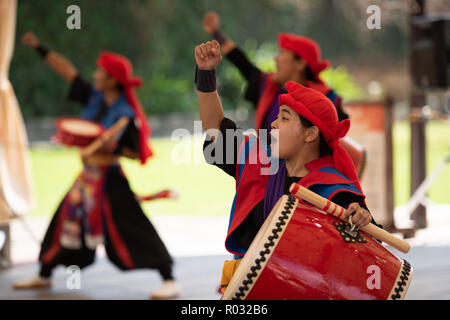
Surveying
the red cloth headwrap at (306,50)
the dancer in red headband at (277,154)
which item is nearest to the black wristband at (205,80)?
the dancer in red headband at (277,154)

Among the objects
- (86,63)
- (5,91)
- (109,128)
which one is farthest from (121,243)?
(86,63)

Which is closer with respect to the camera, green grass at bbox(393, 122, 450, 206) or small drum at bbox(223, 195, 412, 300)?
small drum at bbox(223, 195, 412, 300)

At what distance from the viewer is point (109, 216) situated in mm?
4219

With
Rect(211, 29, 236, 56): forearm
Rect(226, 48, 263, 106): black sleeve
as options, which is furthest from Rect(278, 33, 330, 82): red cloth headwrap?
Rect(211, 29, 236, 56): forearm

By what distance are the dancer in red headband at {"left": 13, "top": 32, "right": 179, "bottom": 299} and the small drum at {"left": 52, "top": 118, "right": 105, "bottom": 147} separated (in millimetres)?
58

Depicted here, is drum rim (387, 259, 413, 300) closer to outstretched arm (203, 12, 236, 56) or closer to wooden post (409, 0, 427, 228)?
outstretched arm (203, 12, 236, 56)

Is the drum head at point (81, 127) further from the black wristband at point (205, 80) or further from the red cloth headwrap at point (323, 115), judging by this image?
the red cloth headwrap at point (323, 115)

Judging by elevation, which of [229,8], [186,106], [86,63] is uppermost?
[229,8]

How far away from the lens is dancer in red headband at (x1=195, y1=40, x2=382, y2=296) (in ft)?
6.89

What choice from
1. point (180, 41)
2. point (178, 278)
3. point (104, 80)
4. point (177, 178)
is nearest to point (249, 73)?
point (104, 80)

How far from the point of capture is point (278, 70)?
3533mm

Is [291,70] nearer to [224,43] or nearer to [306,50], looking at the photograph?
[306,50]
